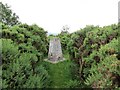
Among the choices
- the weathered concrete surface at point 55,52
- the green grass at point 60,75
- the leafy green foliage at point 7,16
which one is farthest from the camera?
the leafy green foliage at point 7,16

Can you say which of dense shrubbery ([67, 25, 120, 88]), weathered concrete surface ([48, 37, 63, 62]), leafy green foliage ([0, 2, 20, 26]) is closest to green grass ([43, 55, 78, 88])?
dense shrubbery ([67, 25, 120, 88])

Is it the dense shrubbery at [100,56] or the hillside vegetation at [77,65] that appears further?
the hillside vegetation at [77,65]

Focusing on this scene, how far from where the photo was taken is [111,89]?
1125 centimetres

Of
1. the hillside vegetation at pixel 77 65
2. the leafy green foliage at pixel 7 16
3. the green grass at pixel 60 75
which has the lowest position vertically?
the green grass at pixel 60 75

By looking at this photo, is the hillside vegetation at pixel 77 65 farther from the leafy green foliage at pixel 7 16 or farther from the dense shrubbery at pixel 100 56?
the leafy green foliage at pixel 7 16

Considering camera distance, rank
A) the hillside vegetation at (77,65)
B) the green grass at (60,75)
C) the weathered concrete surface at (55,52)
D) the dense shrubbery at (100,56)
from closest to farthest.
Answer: the dense shrubbery at (100,56), the hillside vegetation at (77,65), the green grass at (60,75), the weathered concrete surface at (55,52)

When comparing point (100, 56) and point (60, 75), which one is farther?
point (60, 75)

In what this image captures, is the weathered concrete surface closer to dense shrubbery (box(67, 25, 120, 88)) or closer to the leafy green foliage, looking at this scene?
dense shrubbery (box(67, 25, 120, 88))

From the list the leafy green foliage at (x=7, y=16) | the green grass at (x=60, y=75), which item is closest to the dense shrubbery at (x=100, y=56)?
the green grass at (x=60, y=75)

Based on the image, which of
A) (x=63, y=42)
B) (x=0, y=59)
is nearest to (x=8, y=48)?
(x=0, y=59)

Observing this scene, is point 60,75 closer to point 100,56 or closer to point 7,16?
point 100,56

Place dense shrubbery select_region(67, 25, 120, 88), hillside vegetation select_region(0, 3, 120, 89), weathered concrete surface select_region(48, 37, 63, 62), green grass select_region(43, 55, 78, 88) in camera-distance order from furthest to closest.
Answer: weathered concrete surface select_region(48, 37, 63, 62), green grass select_region(43, 55, 78, 88), hillside vegetation select_region(0, 3, 120, 89), dense shrubbery select_region(67, 25, 120, 88)

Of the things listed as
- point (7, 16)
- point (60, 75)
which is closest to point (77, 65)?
point (60, 75)

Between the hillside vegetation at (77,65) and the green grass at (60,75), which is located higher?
the hillside vegetation at (77,65)
